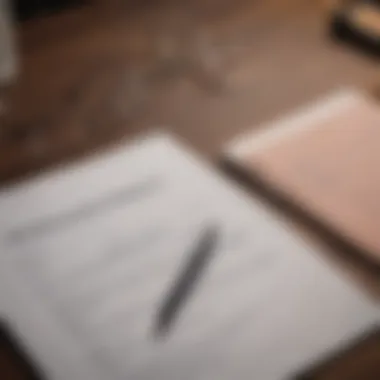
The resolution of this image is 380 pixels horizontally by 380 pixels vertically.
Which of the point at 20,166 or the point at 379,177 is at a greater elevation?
the point at 379,177

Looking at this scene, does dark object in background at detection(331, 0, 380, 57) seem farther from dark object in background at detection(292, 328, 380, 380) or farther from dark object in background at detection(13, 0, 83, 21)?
dark object in background at detection(292, 328, 380, 380)

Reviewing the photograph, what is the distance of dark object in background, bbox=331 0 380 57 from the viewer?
1.07 meters

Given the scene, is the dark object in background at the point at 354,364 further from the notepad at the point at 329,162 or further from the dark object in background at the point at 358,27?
the dark object in background at the point at 358,27

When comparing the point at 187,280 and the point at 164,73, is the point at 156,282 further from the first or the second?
the point at 164,73

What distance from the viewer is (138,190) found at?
0.82 metres

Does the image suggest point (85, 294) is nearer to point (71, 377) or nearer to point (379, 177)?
point (71, 377)

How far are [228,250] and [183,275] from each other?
5 centimetres

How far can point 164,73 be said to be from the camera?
3.35ft

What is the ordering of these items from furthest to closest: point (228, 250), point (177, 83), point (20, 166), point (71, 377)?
point (177, 83), point (20, 166), point (228, 250), point (71, 377)

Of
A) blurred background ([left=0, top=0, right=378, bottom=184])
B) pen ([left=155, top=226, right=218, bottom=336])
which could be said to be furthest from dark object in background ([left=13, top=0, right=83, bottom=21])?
pen ([left=155, top=226, right=218, bottom=336])

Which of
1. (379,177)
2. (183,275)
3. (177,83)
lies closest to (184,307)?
(183,275)

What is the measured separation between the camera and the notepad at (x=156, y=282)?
0.65 metres

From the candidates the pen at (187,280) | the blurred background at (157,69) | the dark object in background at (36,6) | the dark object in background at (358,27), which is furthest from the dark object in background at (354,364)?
the dark object in background at (36,6)

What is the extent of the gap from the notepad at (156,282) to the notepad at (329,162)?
1.6 inches
